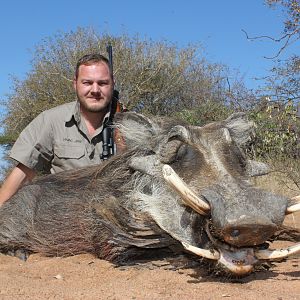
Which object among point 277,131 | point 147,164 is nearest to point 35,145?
point 147,164

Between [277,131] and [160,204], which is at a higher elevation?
[277,131]

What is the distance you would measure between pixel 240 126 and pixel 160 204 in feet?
3.04

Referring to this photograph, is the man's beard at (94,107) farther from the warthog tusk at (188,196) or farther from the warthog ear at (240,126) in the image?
the warthog tusk at (188,196)

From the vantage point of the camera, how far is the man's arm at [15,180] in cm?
484

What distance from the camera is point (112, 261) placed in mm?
3547

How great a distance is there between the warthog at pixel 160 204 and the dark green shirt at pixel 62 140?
810 millimetres

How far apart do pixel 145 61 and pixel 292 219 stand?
46.1ft

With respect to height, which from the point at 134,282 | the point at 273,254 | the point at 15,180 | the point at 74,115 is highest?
the point at 74,115

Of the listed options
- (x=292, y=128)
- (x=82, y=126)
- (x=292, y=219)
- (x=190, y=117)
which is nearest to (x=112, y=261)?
(x=82, y=126)

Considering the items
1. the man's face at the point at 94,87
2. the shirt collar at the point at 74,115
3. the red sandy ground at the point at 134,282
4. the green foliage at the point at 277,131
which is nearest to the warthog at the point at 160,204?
the red sandy ground at the point at 134,282

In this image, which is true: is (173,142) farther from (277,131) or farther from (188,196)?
(277,131)

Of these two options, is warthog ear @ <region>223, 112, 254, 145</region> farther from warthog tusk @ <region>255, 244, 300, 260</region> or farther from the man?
the man

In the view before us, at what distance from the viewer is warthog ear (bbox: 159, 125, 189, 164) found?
11.2ft

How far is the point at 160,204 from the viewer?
336cm
